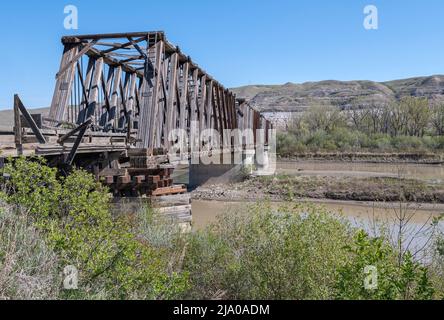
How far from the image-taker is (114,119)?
16.9 m

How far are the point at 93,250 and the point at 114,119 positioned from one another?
12392 millimetres

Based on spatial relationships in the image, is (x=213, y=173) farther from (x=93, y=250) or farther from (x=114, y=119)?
(x=93, y=250)

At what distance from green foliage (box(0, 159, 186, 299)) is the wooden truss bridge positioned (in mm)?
836

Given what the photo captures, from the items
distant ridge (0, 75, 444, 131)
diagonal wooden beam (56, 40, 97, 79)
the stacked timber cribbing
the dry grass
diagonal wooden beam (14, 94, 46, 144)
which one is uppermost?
distant ridge (0, 75, 444, 131)

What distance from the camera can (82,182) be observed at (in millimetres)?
6723

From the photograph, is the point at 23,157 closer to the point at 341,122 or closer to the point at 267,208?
the point at 267,208

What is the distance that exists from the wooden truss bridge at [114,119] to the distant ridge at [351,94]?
105 metres

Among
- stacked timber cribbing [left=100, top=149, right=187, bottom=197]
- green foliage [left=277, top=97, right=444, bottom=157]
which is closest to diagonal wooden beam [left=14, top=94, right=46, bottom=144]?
stacked timber cribbing [left=100, top=149, right=187, bottom=197]

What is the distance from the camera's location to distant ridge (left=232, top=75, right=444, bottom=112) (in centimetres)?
13188

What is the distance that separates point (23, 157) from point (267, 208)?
14.8 feet

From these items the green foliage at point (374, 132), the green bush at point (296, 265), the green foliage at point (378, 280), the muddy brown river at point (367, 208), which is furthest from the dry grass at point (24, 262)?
the green foliage at point (374, 132)

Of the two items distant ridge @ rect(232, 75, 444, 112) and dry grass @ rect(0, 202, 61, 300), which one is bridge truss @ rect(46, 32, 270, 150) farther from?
distant ridge @ rect(232, 75, 444, 112)

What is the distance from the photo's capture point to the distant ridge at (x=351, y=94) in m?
132

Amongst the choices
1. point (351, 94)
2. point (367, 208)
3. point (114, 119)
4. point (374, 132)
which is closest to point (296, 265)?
point (114, 119)
